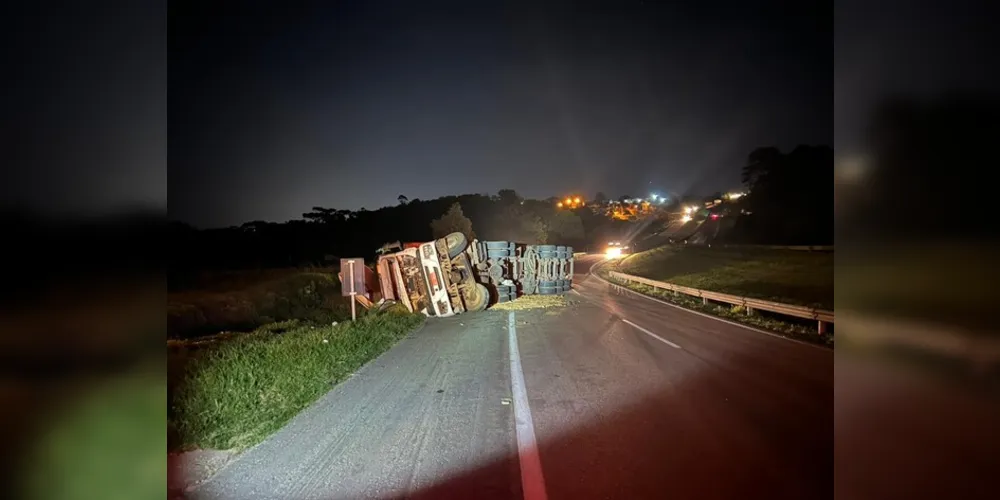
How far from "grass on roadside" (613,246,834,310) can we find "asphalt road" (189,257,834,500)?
701 centimetres

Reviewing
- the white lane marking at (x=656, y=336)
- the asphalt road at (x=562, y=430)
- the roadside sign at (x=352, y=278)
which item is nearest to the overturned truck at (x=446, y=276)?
the roadside sign at (x=352, y=278)

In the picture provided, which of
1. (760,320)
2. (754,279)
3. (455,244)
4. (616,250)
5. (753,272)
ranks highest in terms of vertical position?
(455,244)

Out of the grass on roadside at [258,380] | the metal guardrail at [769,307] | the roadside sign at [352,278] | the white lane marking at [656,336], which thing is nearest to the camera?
the grass on roadside at [258,380]

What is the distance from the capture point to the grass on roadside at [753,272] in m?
17.4

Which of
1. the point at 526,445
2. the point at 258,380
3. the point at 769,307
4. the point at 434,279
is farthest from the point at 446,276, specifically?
the point at 526,445

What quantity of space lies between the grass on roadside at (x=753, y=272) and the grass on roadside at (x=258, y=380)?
11259 millimetres

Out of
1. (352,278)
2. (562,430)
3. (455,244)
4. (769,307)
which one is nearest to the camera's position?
(562,430)

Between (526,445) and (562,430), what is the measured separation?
0.53 meters

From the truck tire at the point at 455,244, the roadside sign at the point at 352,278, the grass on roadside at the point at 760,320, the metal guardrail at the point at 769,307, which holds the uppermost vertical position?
the truck tire at the point at 455,244

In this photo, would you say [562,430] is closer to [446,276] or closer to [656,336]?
[656,336]

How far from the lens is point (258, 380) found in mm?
6836

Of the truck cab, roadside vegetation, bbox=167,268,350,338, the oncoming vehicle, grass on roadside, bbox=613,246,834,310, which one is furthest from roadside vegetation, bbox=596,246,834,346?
the oncoming vehicle

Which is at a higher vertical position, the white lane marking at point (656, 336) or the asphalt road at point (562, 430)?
the asphalt road at point (562, 430)

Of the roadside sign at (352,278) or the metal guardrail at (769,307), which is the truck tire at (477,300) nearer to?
the roadside sign at (352,278)
